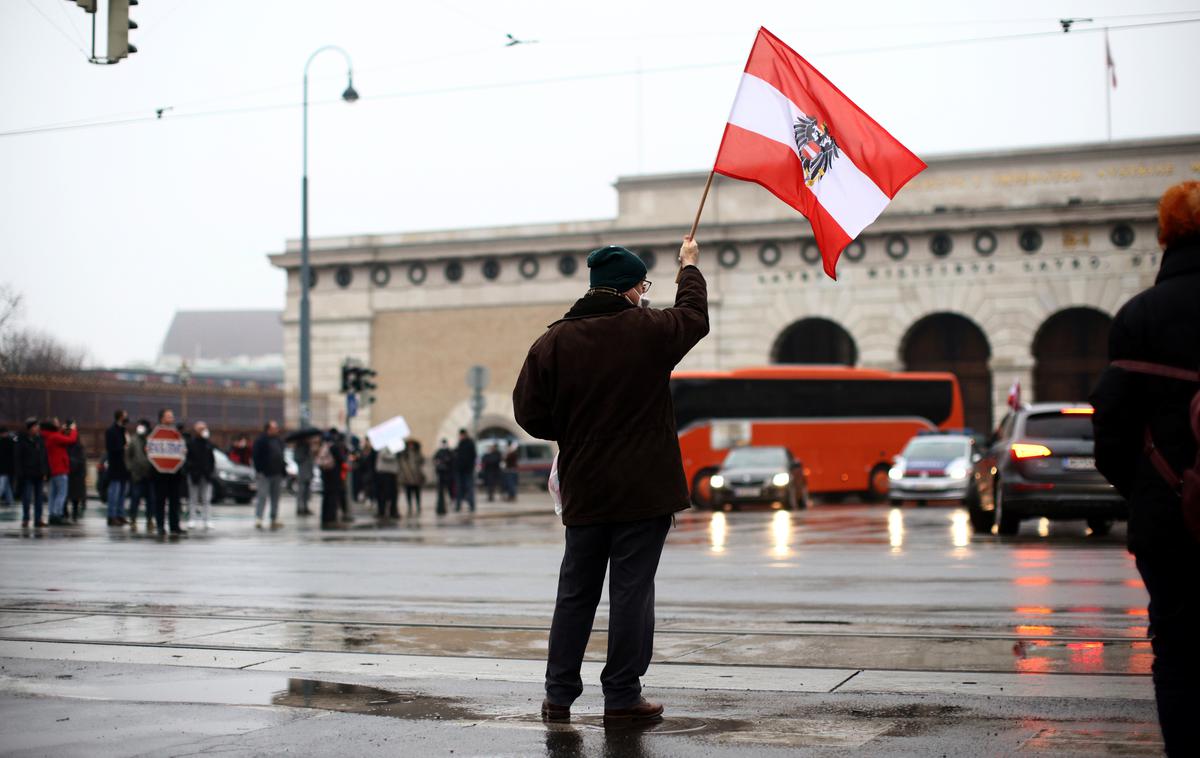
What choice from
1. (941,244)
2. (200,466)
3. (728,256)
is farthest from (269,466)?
(941,244)

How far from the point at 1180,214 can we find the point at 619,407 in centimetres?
232

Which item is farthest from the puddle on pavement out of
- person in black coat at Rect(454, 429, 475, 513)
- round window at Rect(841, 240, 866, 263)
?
round window at Rect(841, 240, 866, 263)

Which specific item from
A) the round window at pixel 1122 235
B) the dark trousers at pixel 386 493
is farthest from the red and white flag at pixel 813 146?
the round window at pixel 1122 235

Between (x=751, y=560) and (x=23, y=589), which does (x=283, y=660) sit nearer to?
(x=23, y=589)

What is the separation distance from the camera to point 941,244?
4800 centimetres

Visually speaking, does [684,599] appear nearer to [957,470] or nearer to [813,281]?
[957,470]

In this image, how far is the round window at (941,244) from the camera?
47.9 metres

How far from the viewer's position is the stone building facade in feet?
153

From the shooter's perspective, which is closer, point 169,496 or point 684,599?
point 684,599

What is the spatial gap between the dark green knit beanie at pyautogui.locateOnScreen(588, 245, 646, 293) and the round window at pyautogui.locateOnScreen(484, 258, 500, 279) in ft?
156

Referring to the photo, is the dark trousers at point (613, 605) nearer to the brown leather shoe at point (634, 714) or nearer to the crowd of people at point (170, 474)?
the brown leather shoe at point (634, 714)

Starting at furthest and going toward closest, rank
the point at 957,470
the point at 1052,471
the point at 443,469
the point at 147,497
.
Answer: the point at 443,469, the point at 957,470, the point at 147,497, the point at 1052,471

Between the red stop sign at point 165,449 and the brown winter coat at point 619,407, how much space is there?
1867 centimetres

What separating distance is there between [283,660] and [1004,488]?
41.2 ft
